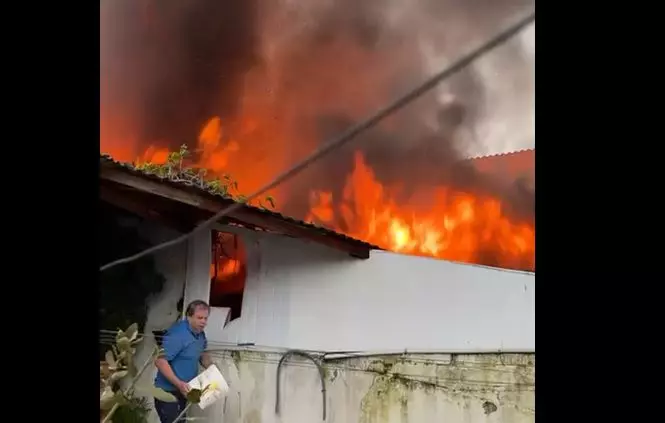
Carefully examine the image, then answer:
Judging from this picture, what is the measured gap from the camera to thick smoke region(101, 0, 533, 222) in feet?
5.22

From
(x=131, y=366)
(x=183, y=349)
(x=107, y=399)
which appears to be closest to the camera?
(x=107, y=399)

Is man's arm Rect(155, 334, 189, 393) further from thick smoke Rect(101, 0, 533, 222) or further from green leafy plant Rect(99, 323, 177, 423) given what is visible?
thick smoke Rect(101, 0, 533, 222)

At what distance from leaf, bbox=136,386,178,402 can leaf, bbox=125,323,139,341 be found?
13 cm

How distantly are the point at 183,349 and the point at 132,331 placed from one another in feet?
0.47

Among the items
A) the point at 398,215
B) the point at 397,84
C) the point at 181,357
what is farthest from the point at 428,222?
the point at 181,357

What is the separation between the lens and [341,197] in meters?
1.67

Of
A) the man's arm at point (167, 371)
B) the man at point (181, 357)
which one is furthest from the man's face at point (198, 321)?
the man's arm at point (167, 371)

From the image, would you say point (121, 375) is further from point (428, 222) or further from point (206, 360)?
point (428, 222)

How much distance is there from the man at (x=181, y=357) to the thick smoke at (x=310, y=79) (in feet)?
Answer: 1.18

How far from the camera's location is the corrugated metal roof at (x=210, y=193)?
1505mm
